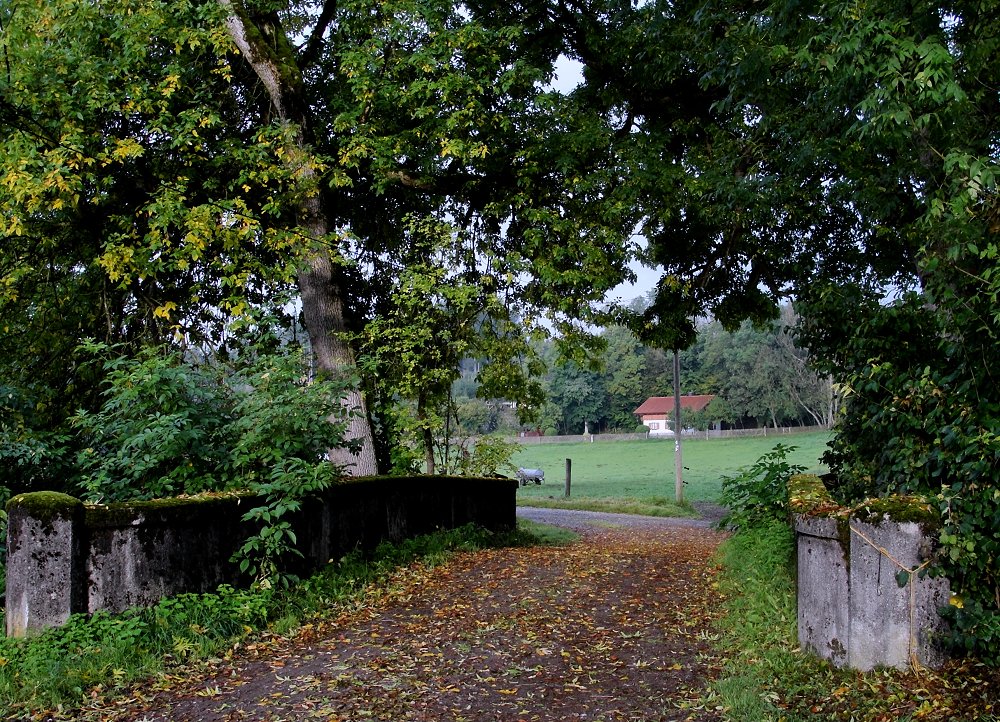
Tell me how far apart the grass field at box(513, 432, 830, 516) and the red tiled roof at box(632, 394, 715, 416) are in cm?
808

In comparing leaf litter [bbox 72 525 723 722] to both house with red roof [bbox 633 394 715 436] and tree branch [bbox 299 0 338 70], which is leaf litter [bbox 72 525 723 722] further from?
house with red roof [bbox 633 394 715 436]

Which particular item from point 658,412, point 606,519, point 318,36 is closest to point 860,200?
point 318,36

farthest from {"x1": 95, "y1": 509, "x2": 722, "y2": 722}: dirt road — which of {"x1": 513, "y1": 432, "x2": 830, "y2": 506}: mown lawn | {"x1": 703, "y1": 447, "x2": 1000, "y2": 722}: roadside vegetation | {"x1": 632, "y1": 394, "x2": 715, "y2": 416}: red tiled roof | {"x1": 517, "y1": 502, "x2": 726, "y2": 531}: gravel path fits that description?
{"x1": 632, "y1": 394, "x2": 715, "y2": 416}: red tiled roof

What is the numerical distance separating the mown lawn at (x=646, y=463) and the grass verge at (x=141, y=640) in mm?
23024

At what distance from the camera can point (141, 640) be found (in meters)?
5.72

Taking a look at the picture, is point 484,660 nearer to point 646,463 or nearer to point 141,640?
point 141,640

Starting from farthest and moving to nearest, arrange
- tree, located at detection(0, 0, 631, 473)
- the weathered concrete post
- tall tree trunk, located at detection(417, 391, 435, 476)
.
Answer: tall tree trunk, located at detection(417, 391, 435, 476), tree, located at detection(0, 0, 631, 473), the weathered concrete post

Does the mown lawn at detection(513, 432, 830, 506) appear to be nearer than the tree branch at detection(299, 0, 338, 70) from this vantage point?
No

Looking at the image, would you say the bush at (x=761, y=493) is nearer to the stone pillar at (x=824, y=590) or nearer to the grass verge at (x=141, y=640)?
the stone pillar at (x=824, y=590)

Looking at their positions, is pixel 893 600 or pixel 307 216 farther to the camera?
pixel 307 216

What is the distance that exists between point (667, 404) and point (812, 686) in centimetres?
7929

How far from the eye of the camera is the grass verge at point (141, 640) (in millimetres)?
4984

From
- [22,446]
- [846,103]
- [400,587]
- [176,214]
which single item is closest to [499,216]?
[176,214]

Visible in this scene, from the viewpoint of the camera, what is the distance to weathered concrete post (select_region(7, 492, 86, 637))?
5664 millimetres
